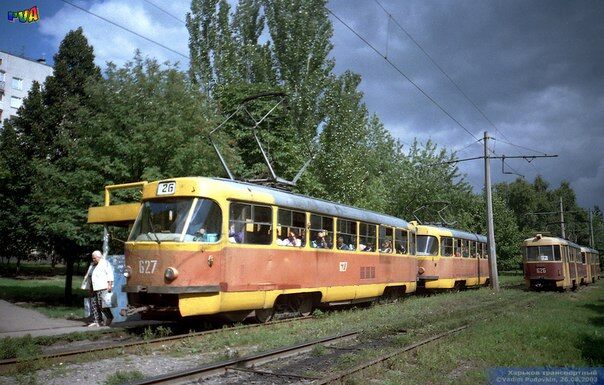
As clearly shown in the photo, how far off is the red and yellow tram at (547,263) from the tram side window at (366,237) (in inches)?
520

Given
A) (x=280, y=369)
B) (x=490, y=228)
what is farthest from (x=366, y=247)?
(x=490, y=228)

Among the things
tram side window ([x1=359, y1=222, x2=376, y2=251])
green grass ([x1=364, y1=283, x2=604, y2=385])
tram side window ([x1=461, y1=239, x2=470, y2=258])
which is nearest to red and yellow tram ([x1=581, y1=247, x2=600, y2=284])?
tram side window ([x1=461, y1=239, x2=470, y2=258])

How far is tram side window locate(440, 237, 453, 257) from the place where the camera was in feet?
75.5

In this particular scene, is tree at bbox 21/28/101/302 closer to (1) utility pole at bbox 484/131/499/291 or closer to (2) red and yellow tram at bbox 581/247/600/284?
(1) utility pole at bbox 484/131/499/291

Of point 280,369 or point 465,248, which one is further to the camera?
point 465,248

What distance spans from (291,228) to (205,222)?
2668mm

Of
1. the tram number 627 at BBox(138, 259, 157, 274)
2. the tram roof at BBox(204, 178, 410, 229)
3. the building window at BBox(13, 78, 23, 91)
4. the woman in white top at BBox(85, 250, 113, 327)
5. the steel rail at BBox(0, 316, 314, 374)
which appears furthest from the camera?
the building window at BBox(13, 78, 23, 91)

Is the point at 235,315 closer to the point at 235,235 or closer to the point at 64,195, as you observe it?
the point at 235,235

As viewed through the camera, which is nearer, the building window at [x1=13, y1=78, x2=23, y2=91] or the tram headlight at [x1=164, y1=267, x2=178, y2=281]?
the tram headlight at [x1=164, y1=267, x2=178, y2=281]

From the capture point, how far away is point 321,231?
44.7 feet

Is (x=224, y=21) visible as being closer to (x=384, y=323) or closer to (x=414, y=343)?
(x=384, y=323)

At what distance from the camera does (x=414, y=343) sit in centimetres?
922

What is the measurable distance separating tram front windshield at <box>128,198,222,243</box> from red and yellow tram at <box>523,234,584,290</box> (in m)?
20.4

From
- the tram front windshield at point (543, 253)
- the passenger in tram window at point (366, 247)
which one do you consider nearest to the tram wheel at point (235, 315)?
the passenger in tram window at point (366, 247)
